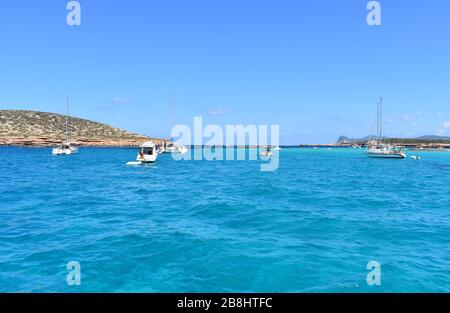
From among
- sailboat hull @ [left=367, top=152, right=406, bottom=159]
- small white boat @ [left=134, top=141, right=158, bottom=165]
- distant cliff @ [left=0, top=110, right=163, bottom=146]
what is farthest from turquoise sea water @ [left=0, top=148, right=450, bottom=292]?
distant cliff @ [left=0, top=110, right=163, bottom=146]

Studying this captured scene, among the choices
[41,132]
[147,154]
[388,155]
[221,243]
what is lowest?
[221,243]

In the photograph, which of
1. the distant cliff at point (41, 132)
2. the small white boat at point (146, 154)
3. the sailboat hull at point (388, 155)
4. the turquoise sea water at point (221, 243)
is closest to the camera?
the turquoise sea water at point (221, 243)

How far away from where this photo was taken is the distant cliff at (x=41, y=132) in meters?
144

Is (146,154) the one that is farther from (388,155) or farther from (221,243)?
(388,155)

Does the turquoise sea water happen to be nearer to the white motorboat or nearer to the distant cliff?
the white motorboat

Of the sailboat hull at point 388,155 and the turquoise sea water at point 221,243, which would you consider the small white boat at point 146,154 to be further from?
the sailboat hull at point 388,155

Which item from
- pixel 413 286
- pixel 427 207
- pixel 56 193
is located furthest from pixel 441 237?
pixel 56 193

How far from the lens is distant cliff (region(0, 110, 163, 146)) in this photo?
14400 cm

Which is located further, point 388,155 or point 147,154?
point 388,155

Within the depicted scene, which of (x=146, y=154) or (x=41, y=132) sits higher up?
(x=41, y=132)

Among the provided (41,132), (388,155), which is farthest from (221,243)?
(41,132)

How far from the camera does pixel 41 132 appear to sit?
550 ft

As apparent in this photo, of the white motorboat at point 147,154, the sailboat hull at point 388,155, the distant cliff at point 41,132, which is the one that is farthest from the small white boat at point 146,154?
the distant cliff at point 41,132

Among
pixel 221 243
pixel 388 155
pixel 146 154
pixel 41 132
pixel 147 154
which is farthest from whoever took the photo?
pixel 41 132
